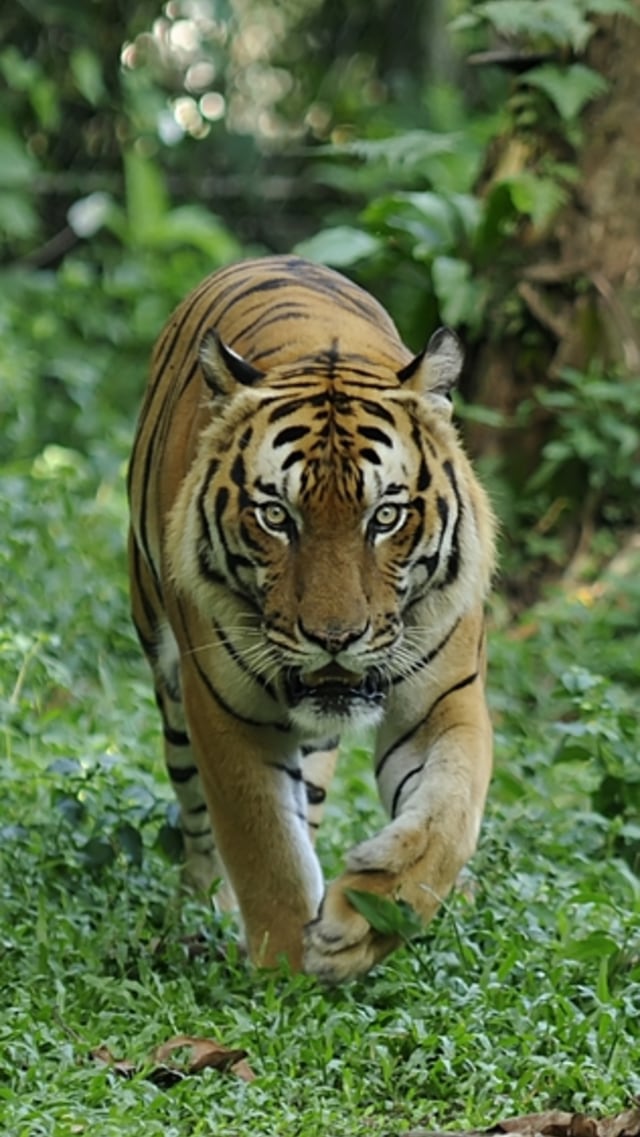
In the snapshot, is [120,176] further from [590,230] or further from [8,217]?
[590,230]

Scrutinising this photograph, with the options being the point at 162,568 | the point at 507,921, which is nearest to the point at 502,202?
the point at 162,568

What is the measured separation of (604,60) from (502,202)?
74 cm

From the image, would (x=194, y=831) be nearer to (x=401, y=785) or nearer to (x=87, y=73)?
(x=401, y=785)

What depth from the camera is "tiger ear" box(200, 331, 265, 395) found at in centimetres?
462

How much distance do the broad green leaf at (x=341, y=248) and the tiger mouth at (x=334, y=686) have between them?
436 cm

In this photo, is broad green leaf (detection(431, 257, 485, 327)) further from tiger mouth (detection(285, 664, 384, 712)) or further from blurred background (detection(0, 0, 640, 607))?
tiger mouth (detection(285, 664, 384, 712))

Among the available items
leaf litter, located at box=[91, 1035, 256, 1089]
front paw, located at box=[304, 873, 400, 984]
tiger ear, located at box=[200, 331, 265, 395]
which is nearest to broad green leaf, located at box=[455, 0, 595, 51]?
tiger ear, located at box=[200, 331, 265, 395]

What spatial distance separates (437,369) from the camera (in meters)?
4.62

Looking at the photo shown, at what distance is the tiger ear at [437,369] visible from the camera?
4574mm

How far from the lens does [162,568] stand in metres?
5.14

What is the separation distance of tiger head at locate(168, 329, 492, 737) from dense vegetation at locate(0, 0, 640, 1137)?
0.63 meters

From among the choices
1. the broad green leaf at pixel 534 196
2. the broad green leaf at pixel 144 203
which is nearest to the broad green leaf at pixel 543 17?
the broad green leaf at pixel 534 196

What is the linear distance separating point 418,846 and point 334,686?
37 cm

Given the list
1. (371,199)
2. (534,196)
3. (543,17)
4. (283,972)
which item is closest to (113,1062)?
(283,972)
